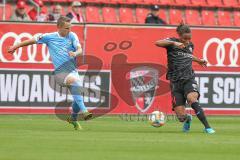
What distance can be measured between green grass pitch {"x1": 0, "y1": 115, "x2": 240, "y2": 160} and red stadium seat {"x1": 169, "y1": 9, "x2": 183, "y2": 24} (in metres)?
8.90

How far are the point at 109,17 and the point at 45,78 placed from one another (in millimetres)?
6270

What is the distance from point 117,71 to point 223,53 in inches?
112

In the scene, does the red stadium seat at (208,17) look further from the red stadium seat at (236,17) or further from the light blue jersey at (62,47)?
the light blue jersey at (62,47)

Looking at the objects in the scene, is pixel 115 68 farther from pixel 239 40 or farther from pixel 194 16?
pixel 194 16

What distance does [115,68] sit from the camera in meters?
21.8

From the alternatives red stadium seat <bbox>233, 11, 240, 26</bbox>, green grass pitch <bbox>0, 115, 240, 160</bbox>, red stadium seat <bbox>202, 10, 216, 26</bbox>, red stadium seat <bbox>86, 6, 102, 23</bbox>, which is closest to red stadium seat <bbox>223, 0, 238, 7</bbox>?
red stadium seat <bbox>233, 11, 240, 26</bbox>

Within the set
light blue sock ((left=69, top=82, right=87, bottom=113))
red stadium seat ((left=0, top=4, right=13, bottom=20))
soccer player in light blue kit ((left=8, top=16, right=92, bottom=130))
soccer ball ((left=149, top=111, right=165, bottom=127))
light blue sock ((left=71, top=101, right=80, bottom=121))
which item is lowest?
soccer ball ((left=149, top=111, right=165, bottom=127))

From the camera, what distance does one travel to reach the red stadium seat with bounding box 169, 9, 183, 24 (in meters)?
27.8

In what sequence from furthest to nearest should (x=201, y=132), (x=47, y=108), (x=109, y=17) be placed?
(x=109, y=17) < (x=47, y=108) < (x=201, y=132)

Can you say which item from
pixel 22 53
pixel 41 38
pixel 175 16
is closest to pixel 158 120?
pixel 41 38

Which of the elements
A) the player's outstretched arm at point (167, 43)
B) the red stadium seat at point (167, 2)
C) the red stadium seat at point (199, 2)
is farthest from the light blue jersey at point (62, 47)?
the red stadium seat at point (199, 2)

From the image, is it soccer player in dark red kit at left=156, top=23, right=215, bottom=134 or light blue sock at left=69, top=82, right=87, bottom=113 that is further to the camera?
light blue sock at left=69, top=82, right=87, bottom=113

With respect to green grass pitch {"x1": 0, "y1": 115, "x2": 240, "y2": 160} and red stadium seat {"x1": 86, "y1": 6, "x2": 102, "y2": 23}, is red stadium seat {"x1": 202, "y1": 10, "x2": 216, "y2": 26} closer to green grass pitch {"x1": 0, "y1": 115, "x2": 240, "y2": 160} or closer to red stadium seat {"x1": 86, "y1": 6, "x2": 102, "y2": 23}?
red stadium seat {"x1": 86, "y1": 6, "x2": 102, "y2": 23}

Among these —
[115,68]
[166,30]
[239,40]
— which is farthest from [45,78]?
[239,40]
